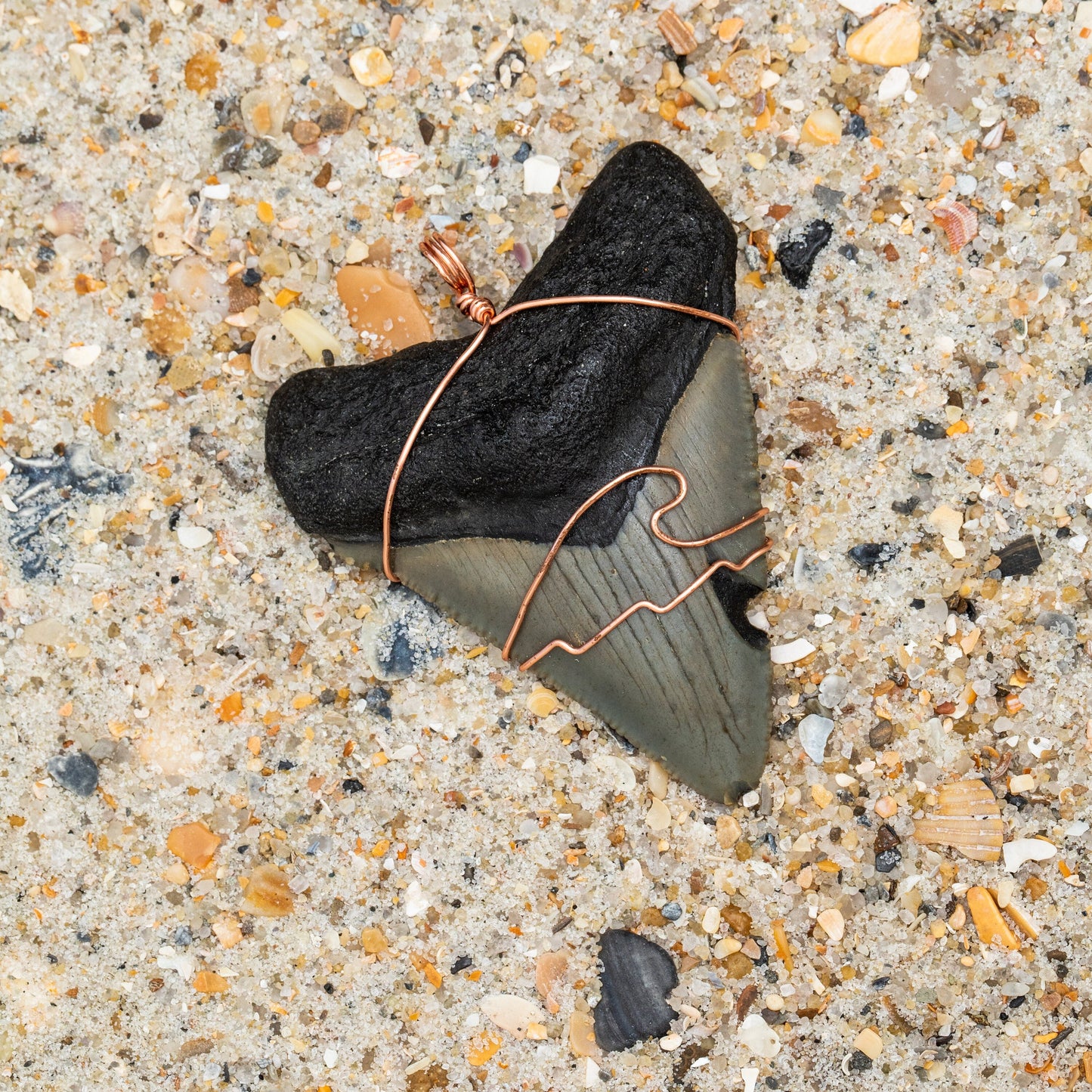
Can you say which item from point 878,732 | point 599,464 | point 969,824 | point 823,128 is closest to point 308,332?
point 599,464

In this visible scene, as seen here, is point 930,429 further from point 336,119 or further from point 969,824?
point 336,119

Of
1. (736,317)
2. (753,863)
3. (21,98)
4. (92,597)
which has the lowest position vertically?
(753,863)

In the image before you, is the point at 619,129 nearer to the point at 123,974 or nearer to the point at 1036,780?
the point at 1036,780

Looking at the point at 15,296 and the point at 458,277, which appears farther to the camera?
the point at 15,296

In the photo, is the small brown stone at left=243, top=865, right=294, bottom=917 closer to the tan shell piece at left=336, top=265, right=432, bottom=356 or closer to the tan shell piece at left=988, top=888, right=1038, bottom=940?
the tan shell piece at left=336, top=265, right=432, bottom=356

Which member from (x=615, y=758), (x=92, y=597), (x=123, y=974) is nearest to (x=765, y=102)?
(x=615, y=758)

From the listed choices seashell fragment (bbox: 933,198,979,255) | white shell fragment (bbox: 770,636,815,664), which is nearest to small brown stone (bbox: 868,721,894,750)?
white shell fragment (bbox: 770,636,815,664)

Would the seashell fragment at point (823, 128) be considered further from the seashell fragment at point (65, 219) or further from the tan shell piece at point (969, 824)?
the seashell fragment at point (65, 219)
